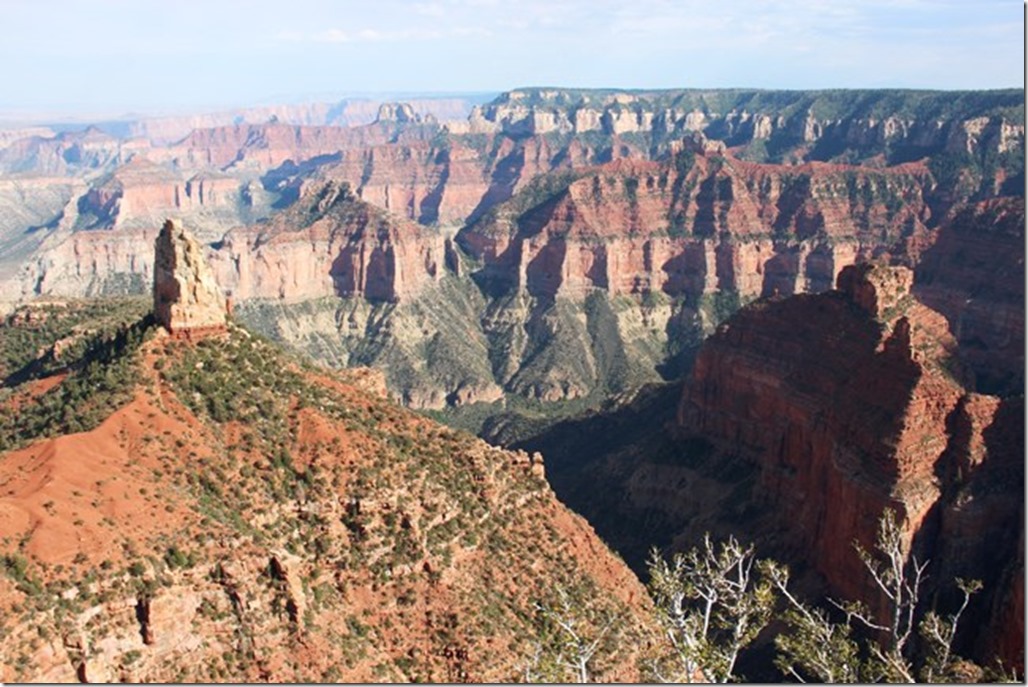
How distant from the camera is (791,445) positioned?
9431 centimetres

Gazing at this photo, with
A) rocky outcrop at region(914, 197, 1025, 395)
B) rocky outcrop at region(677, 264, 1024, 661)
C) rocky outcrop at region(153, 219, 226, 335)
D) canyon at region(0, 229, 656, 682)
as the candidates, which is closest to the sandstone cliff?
canyon at region(0, 229, 656, 682)

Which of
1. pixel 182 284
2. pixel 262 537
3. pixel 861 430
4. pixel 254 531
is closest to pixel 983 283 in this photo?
pixel 861 430

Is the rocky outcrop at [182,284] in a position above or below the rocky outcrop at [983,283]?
above

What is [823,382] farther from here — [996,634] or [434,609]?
[434,609]

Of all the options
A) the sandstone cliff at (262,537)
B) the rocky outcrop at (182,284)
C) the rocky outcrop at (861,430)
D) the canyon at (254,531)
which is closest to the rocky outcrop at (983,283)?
the rocky outcrop at (861,430)

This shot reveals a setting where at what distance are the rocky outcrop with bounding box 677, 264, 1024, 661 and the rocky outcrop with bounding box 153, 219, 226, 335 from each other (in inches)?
1986

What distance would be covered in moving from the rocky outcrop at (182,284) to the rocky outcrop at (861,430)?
5045cm

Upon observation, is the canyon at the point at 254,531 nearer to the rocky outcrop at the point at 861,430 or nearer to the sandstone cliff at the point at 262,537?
the sandstone cliff at the point at 262,537

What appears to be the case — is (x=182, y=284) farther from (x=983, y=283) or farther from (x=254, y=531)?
(x=983, y=283)

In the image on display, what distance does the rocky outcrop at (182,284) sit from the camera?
60656 mm

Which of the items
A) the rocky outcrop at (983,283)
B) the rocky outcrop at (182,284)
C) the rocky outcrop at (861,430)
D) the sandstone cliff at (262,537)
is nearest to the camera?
the sandstone cliff at (262,537)

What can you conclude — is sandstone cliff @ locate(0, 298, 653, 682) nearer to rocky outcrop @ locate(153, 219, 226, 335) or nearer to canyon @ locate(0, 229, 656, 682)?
canyon @ locate(0, 229, 656, 682)

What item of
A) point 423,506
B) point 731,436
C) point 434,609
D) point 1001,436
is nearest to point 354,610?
point 434,609

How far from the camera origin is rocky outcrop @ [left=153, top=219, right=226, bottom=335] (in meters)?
60.7
